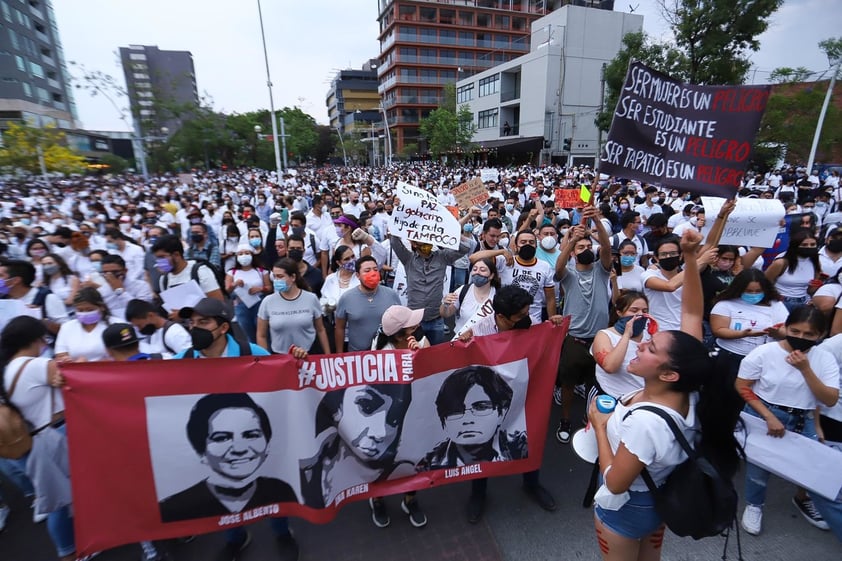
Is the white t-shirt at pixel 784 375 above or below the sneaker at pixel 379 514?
above

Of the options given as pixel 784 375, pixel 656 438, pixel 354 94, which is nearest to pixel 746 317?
pixel 784 375

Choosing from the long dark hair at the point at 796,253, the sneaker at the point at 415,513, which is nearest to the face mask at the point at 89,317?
the sneaker at the point at 415,513

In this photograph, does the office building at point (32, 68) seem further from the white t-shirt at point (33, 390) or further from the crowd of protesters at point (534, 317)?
the white t-shirt at point (33, 390)

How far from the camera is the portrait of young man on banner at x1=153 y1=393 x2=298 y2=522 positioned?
2688 millimetres

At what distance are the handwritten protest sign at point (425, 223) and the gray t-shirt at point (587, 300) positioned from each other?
1311 mm

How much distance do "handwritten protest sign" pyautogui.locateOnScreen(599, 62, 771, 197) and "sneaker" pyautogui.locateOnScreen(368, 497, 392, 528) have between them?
3.34m

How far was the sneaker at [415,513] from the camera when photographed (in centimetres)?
323

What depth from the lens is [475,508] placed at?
3291 mm

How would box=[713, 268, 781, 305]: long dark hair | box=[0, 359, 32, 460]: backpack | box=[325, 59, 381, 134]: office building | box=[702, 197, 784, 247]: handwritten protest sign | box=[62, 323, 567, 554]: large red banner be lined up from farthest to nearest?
box=[325, 59, 381, 134]: office building, box=[702, 197, 784, 247]: handwritten protest sign, box=[713, 268, 781, 305]: long dark hair, box=[62, 323, 567, 554]: large red banner, box=[0, 359, 32, 460]: backpack

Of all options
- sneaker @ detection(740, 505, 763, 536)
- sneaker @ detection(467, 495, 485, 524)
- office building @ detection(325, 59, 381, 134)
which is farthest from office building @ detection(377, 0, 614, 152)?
sneaker @ detection(740, 505, 763, 536)

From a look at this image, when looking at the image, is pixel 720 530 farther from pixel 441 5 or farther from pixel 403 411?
pixel 441 5

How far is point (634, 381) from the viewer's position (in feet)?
10.2

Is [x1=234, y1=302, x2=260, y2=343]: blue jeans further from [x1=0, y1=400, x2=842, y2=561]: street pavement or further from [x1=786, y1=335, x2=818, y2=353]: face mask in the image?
[x1=786, y1=335, x2=818, y2=353]: face mask

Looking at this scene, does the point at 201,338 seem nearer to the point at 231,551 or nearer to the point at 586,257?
the point at 231,551
